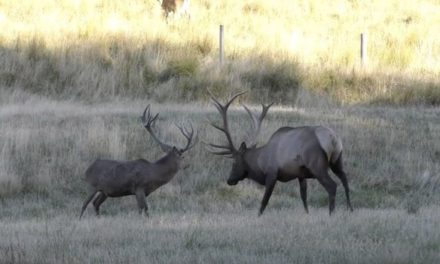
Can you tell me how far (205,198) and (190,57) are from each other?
333 inches

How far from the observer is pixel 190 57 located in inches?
875

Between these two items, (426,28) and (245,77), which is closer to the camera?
(245,77)

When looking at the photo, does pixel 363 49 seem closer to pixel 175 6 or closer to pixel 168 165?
pixel 175 6

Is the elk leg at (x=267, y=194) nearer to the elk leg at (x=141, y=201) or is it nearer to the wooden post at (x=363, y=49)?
the elk leg at (x=141, y=201)

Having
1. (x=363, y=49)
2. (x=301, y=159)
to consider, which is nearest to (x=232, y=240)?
(x=301, y=159)

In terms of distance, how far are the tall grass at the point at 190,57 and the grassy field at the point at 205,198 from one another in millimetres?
1176

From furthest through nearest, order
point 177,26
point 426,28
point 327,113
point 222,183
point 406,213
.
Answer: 1. point 426,28
2. point 177,26
3. point 327,113
4. point 222,183
5. point 406,213

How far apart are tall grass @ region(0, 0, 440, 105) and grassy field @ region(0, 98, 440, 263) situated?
3.86 ft

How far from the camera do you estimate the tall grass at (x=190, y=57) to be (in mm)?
20906

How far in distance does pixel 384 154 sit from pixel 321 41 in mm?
10211

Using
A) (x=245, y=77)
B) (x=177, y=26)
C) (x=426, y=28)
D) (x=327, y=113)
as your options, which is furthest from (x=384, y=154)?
(x=426, y=28)

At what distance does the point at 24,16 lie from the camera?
26094 mm

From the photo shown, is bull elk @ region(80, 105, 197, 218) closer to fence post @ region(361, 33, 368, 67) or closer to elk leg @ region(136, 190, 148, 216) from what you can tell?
elk leg @ region(136, 190, 148, 216)

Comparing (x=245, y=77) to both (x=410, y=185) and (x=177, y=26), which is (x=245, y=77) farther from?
(x=410, y=185)
